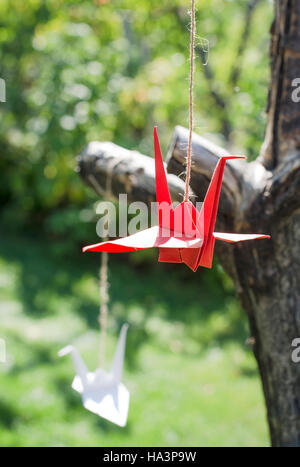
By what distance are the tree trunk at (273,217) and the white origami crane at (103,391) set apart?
470mm

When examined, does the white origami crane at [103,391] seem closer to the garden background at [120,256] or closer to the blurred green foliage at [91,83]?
the garden background at [120,256]

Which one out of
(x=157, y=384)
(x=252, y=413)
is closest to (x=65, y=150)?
(x=157, y=384)

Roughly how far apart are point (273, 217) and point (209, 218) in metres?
0.62

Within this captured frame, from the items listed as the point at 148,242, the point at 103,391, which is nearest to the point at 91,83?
the point at 103,391

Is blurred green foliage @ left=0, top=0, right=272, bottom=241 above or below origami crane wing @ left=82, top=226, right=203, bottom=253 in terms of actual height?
above

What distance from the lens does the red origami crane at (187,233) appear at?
0.85m

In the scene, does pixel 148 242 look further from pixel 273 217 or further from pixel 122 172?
pixel 122 172

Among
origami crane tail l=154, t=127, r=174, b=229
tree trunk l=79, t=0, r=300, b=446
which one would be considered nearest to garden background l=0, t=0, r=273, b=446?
tree trunk l=79, t=0, r=300, b=446

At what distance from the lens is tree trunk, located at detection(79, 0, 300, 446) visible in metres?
1.45

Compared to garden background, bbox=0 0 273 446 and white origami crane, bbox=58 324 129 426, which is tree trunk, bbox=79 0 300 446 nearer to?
white origami crane, bbox=58 324 129 426

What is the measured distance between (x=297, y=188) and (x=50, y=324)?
2.64m

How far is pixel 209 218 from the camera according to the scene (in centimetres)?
88

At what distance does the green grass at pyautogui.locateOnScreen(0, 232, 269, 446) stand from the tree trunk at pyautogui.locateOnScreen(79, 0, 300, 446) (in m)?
1.14

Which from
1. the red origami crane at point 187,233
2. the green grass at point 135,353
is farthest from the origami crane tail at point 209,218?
the green grass at point 135,353
